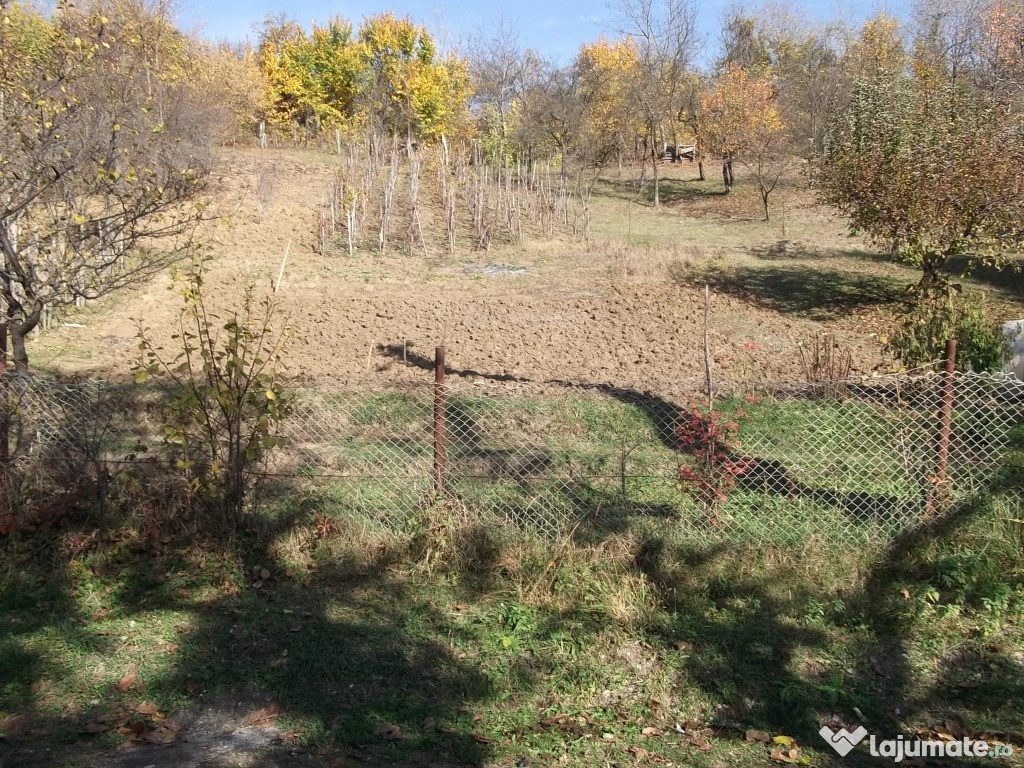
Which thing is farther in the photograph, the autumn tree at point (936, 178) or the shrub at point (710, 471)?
the autumn tree at point (936, 178)

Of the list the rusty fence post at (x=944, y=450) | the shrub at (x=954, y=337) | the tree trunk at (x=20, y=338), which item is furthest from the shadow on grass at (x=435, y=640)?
the shrub at (x=954, y=337)

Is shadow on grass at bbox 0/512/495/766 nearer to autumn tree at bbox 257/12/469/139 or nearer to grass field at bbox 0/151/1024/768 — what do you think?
grass field at bbox 0/151/1024/768

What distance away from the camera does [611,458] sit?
6.66 metres

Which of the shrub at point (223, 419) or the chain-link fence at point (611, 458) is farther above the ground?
the shrub at point (223, 419)

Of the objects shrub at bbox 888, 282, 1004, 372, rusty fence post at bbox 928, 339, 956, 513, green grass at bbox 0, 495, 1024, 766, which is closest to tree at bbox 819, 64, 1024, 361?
shrub at bbox 888, 282, 1004, 372

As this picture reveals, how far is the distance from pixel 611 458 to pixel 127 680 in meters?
3.76

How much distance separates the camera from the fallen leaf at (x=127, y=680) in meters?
3.90

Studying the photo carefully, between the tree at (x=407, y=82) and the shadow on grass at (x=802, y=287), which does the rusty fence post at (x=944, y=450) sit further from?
the tree at (x=407, y=82)

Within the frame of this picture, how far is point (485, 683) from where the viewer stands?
398 centimetres

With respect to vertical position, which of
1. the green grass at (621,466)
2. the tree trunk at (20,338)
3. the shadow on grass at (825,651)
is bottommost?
the shadow on grass at (825,651)

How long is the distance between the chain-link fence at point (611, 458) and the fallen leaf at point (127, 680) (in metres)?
1.41

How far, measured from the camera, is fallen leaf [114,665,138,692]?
3896 millimetres

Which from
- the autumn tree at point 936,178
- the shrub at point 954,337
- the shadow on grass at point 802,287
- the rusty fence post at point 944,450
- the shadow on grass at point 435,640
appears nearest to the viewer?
the shadow on grass at point 435,640

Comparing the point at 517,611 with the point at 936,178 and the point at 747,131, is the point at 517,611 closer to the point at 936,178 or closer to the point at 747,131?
the point at 936,178
